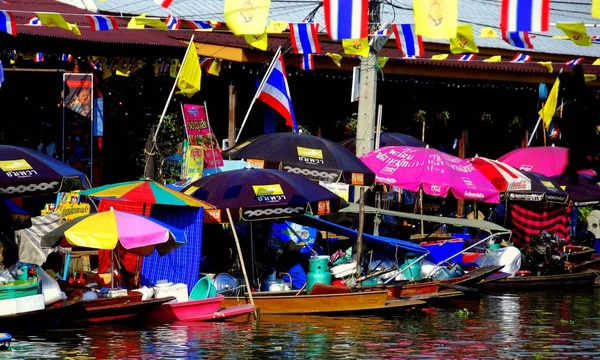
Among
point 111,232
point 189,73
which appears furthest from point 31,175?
point 189,73

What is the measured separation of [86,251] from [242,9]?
24.2 feet

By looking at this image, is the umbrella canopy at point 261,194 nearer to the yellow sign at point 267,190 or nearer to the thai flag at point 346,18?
the yellow sign at point 267,190

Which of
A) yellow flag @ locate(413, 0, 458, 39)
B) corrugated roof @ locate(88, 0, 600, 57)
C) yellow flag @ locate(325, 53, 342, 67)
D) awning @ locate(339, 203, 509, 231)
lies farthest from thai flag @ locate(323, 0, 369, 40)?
yellow flag @ locate(325, 53, 342, 67)

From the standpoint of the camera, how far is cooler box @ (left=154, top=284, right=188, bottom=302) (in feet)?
57.6

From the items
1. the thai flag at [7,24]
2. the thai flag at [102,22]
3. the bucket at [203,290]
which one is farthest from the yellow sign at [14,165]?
the bucket at [203,290]

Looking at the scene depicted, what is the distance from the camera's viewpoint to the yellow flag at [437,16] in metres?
15.3

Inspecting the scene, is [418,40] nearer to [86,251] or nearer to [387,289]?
[387,289]

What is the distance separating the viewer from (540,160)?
2864cm

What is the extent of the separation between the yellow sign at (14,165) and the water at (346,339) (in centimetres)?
302

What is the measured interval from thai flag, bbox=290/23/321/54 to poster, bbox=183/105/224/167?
A: 2.72 m

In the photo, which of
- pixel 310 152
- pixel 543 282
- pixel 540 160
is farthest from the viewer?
pixel 540 160

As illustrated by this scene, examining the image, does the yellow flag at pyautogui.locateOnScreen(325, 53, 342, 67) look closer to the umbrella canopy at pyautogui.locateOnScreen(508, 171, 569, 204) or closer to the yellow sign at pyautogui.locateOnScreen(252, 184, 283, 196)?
the umbrella canopy at pyautogui.locateOnScreen(508, 171, 569, 204)

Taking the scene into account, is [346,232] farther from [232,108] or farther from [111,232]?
[111,232]

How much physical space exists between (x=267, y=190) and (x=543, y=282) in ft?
25.2
